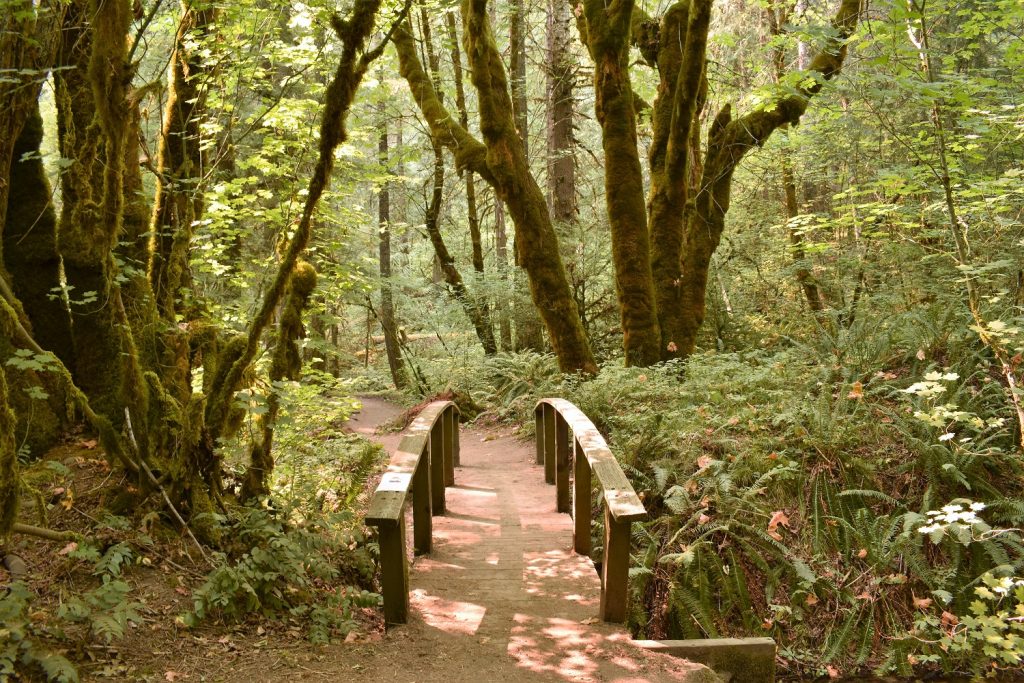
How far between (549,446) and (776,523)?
324 centimetres

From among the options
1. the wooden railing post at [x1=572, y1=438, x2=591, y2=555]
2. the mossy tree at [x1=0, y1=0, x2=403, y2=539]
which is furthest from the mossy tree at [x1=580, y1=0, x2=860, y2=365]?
the mossy tree at [x1=0, y1=0, x2=403, y2=539]

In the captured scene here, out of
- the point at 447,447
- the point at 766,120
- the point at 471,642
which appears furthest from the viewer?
the point at 766,120

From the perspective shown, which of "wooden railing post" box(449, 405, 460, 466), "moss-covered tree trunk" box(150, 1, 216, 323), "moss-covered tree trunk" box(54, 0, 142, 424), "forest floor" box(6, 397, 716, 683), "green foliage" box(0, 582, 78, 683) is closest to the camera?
"green foliage" box(0, 582, 78, 683)

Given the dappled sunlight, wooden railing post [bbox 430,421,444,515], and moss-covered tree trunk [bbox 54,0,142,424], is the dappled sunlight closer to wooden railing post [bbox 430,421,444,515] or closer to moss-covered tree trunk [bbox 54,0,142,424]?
wooden railing post [bbox 430,421,444,515]

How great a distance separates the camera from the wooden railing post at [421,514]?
218 inches

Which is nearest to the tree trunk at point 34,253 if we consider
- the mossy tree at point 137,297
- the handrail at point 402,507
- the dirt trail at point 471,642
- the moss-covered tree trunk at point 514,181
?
the mossy tree at point 137,297

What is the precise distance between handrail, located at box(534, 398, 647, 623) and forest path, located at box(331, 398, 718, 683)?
6.7 inches

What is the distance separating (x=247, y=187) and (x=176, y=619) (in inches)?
518

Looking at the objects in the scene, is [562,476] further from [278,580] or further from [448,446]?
[278,580]

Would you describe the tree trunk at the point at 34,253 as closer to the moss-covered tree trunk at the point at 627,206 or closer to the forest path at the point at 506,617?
the forest path at the point at 506,617

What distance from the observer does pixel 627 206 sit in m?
11.0

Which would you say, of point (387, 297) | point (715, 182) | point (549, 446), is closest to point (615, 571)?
point (549, 446)

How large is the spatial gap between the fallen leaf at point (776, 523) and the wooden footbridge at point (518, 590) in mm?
1756

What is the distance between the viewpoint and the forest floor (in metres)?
3.62
